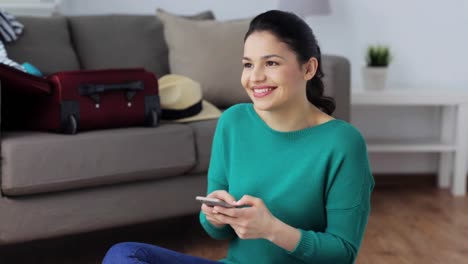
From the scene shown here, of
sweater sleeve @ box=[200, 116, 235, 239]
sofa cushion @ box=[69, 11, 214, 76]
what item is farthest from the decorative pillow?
sweater sleeve @ box=[200, 116, 235, 239]

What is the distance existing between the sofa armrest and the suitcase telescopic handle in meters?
0.73

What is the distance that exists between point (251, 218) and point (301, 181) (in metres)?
0.17

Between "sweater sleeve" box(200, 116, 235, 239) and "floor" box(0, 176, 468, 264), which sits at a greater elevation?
"sweater sleeve" box(200, 116, 235, 239)

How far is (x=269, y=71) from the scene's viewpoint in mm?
1261

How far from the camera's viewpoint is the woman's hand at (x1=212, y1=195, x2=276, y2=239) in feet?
3.79

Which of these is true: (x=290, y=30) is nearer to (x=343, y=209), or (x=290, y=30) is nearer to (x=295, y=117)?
(x=295, y=117)

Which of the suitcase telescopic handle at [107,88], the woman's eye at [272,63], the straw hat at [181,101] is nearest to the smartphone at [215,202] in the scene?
the woman's eye at [272,63]

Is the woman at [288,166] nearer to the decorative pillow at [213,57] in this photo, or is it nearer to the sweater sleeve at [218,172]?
the sweater sleeve at [218,172]

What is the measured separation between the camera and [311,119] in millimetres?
1340

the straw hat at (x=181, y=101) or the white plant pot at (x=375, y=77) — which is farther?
the white plant pot at (x=375, y=77)

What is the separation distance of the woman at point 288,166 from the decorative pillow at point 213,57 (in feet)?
4.73

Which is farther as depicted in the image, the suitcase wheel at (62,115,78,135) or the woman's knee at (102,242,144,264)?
the suitcase wheel at (62,115,78,135)

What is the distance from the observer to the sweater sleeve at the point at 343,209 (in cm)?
123

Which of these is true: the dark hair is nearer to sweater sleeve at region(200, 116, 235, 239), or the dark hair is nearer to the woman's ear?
the woman's ear
